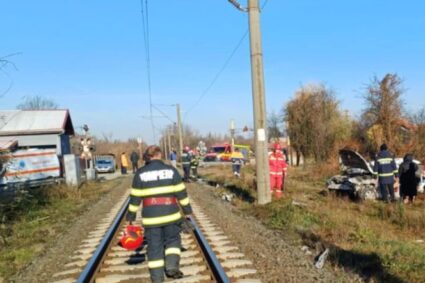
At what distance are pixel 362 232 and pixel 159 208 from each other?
16.9ft

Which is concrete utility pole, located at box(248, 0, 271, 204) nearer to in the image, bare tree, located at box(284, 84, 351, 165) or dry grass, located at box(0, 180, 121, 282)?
dry grass, located at box(0, 180, 121, 282)

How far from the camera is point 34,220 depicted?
1352 centimetres

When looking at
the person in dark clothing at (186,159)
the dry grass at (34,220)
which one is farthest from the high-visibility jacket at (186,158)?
the dry grass at (34,220)

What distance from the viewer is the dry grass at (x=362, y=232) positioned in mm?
6872

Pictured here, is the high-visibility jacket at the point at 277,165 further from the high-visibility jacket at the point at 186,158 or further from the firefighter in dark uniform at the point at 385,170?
the high-visibility jacket at the point at 186,158

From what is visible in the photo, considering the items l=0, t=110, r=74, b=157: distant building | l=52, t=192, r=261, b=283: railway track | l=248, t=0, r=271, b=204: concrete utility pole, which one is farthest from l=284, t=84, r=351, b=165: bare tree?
l=52, t=192, r=261, b=283: railway track

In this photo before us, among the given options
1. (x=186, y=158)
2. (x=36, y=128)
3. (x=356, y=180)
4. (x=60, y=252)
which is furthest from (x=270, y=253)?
(x=36, y=128)

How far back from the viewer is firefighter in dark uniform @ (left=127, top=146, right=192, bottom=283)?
6148 mm

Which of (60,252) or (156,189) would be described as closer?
(156,189)

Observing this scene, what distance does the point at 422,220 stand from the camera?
1087cm

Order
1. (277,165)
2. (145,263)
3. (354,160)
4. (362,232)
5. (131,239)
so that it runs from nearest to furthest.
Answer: (131,239) < (145,263) < (362,232) < (277,165) < (354,160)

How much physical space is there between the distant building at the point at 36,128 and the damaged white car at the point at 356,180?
19219 mm

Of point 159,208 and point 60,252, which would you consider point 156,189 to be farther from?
point 60,252

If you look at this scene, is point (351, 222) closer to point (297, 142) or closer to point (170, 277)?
point (170, 277)
